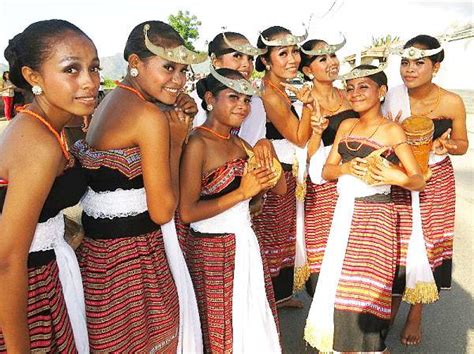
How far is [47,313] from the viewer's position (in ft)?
5.74

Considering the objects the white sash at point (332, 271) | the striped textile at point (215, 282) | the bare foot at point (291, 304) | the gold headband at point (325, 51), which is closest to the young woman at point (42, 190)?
the striped textile at point (215, 282)

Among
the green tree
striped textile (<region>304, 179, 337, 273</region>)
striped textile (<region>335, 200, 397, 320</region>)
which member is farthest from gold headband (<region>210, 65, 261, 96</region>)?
the green tree

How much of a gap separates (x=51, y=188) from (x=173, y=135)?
661mm

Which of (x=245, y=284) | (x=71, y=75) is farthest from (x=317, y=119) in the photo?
(x=71, y=75)

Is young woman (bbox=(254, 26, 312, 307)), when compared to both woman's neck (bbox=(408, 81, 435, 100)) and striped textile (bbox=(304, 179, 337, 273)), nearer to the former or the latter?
striped textile (bbox=(304, 179, 337, 273))

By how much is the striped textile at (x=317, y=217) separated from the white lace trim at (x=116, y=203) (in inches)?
69.8

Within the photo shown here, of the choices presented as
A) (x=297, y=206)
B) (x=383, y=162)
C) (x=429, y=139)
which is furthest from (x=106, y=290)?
(x=429, y=139)

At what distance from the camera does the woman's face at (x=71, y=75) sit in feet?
5.37

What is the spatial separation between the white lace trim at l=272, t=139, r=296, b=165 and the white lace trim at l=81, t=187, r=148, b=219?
1743 millimetres

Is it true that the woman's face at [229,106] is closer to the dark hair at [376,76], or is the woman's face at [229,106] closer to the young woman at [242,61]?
the young woman at [242,61]

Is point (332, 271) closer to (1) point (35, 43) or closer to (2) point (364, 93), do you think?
(2) point (364, 93)

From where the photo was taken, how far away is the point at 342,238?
9.62 feet

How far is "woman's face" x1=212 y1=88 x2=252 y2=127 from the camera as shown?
8.39 feet

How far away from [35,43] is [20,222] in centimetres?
66
